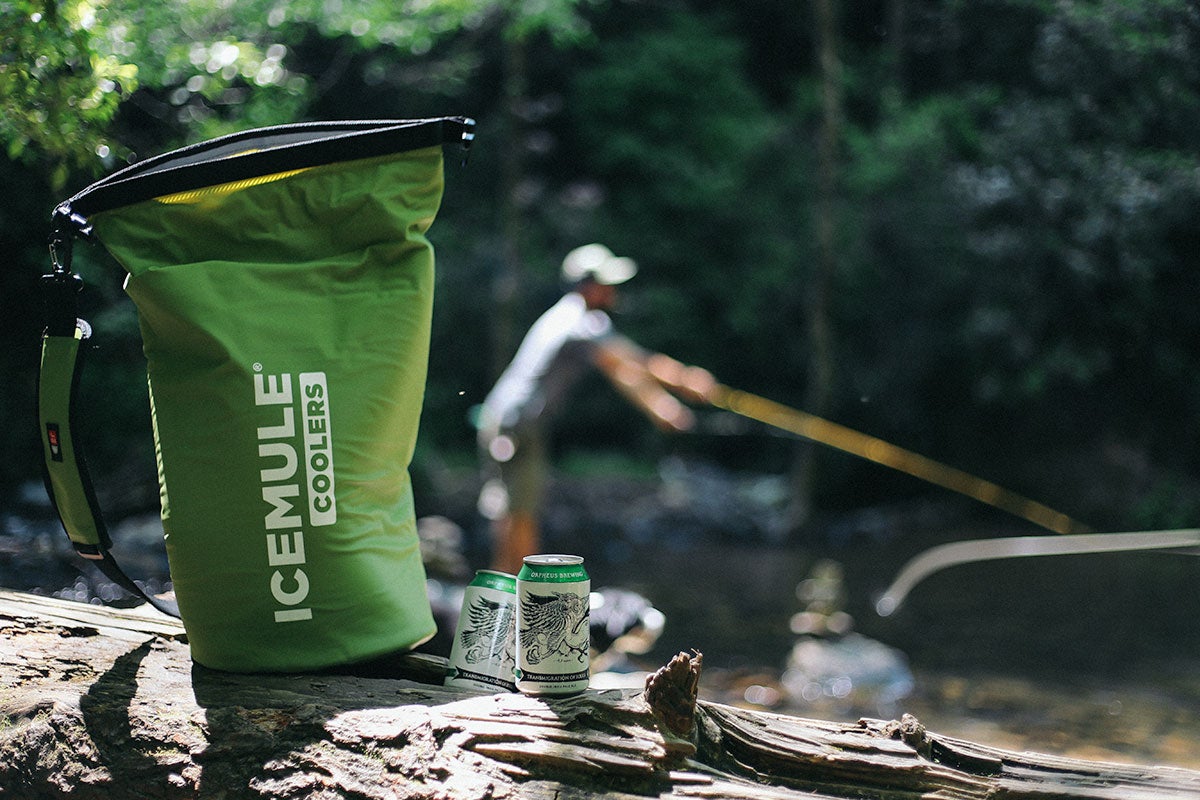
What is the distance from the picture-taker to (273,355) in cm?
160

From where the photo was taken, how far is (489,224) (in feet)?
36.0

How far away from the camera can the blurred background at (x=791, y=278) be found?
2.90 meters

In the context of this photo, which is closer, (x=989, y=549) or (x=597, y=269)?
(x=597, y=269)

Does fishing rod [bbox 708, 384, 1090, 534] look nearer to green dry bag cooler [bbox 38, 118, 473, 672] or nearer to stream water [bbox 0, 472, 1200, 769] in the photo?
stream water [bbox 0, 472, 1200, 769]

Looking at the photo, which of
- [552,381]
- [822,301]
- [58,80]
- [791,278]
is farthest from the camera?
[791,278]

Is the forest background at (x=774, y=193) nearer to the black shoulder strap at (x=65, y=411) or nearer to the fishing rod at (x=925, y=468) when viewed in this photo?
the fishing rod at (x=925, y=468)

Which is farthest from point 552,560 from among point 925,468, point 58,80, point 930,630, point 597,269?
point 925,468

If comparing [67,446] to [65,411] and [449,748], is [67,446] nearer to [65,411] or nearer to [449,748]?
[65,411]

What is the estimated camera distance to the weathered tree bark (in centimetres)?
134

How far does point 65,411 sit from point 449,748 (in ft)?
2.83

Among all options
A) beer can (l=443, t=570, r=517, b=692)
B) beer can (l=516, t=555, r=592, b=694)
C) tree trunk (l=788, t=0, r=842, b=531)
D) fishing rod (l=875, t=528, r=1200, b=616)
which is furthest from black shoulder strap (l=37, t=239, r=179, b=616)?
tree trunk (l=788, t=0, r=842, b=531)

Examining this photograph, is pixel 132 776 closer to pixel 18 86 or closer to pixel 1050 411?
pixel 18 86

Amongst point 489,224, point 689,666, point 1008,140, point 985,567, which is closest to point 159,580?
point 689,666

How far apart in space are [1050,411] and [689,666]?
7.87m
